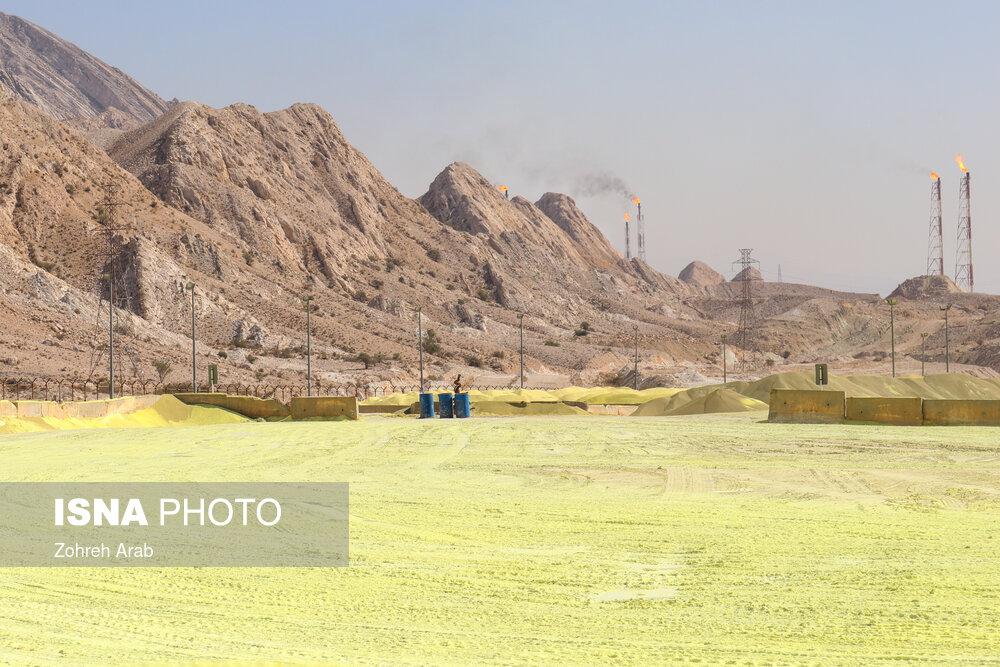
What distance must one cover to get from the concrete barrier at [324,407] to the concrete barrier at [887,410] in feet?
70.1

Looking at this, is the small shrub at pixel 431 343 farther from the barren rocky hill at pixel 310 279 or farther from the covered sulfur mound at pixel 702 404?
the covered sulfur mound at pixel 702 404

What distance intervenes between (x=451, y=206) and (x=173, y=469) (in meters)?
145

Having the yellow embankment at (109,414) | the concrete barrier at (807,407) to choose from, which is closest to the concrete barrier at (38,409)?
the yellow embankment at (109,414)

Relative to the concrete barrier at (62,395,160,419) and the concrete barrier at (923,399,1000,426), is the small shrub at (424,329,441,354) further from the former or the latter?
the concrete barrier at (923,399,1000,426)

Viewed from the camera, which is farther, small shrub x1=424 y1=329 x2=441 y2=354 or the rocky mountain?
the rocky mountain

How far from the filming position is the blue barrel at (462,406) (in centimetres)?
4519

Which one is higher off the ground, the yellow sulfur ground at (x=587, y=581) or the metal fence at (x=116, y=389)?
the metal fence at (x=116, y=389)

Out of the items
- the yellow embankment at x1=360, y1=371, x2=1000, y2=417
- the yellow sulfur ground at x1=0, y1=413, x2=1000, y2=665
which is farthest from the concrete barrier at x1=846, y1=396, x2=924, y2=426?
the yellow sulfur ground at x1=0, y1=413, x2=1000, y2=665

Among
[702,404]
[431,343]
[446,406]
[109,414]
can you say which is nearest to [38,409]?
[109,414]

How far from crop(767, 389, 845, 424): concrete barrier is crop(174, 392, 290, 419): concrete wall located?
22508 millimetres

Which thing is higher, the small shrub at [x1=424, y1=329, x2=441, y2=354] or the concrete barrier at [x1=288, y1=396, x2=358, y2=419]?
the small shrub at [x1=424, y1=329, x2=441, y2=354]

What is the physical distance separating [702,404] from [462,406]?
11.5 meters

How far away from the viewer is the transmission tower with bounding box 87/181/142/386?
7231cm
